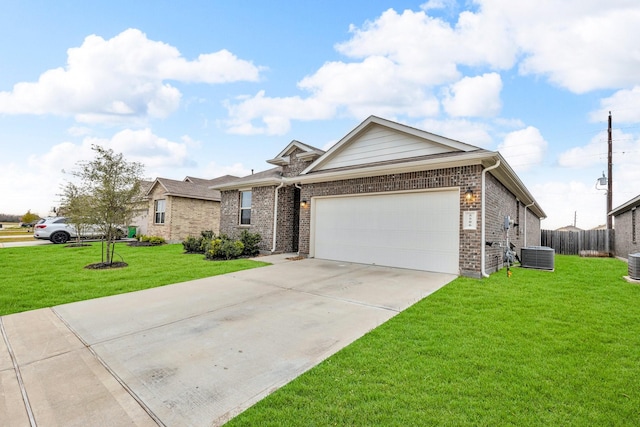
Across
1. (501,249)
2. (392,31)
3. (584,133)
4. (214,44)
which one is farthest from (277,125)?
(584,133)

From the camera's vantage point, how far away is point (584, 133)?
59.1ft

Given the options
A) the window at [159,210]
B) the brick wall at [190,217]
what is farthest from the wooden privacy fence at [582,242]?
the window at [159,210]

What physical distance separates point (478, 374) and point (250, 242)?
10.1 meters

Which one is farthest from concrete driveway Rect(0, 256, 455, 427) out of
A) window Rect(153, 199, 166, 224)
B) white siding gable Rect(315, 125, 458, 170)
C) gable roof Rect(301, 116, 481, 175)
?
window Rect(153, 199, 166, 224)

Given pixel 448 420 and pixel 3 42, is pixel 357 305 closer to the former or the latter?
pixel 448 420

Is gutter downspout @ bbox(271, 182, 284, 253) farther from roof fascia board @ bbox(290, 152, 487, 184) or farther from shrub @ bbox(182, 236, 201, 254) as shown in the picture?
shrub @ bbox(182, 236, 201, 254)

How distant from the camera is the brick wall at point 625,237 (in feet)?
39.3

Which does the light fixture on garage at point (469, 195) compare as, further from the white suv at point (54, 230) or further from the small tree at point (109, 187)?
the white suv at point (54, 230)

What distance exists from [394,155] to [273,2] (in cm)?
716

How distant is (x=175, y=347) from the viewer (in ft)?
11.5

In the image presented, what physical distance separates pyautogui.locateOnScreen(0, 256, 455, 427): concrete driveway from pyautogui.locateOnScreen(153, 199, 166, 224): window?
14.2 metres

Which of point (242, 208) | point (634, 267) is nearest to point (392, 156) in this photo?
point (634, 267)

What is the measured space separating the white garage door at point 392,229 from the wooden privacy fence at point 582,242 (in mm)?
14053

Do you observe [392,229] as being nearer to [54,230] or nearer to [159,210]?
[159,210]
